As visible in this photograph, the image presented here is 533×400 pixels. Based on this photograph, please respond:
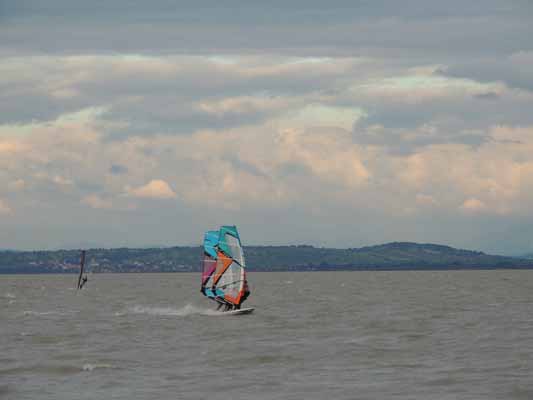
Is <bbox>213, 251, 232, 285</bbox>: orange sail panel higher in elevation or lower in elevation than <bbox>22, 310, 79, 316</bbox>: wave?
higher

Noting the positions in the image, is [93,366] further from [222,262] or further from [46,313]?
[46,313]

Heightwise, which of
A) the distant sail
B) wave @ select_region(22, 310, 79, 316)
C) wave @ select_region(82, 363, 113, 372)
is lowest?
wave @ select_region(82, 363, 113, 372)

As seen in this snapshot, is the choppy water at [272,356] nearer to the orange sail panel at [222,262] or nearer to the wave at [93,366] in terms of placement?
the wave at [93,366]

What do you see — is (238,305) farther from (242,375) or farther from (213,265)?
(242,375)

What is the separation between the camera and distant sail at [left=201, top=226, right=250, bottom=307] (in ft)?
246

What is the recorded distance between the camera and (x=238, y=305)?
3110 inches

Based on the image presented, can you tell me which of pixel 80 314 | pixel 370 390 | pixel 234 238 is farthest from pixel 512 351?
pixel 80 314

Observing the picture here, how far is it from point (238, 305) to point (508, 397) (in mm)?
44543

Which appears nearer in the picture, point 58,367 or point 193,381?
point 193,381

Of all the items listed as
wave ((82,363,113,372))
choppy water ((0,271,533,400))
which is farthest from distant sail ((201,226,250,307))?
wave ((82,363,113,372))

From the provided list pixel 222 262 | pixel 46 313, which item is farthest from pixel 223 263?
pixel 46 313

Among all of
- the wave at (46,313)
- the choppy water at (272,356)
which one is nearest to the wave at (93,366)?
the choppy water at (272,356)

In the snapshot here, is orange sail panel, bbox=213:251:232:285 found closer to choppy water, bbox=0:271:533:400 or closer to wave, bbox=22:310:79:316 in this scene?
choppy water, bbox=0:271:533:400

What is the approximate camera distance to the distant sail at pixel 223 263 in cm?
7494
